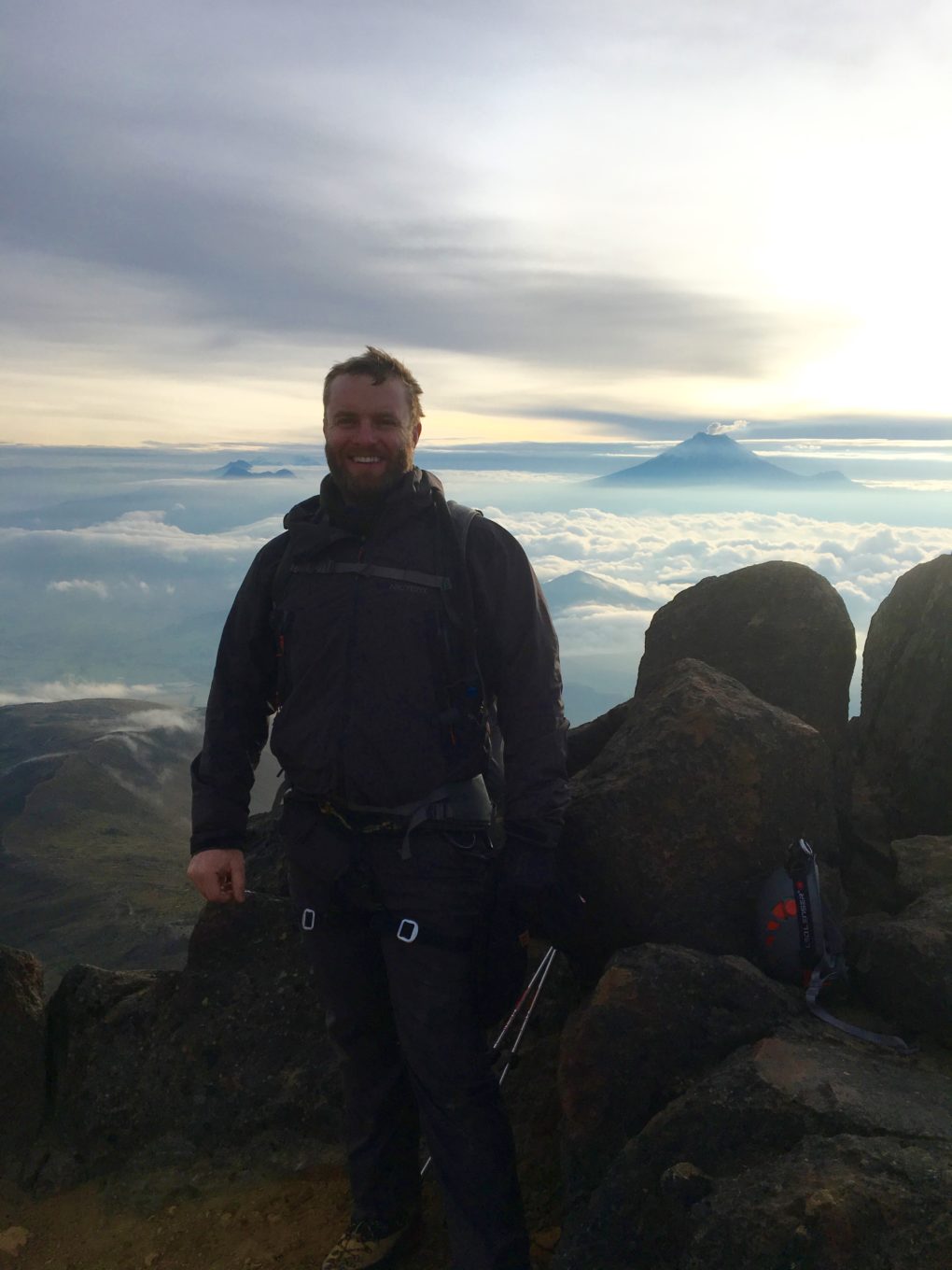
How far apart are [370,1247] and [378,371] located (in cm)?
528

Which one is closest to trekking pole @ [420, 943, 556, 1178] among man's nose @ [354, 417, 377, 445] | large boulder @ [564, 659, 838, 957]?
large boulder @ [564, 659, 838, 957]

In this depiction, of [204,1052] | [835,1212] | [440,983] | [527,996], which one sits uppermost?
[440,983]

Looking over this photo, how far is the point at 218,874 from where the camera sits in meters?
5.73

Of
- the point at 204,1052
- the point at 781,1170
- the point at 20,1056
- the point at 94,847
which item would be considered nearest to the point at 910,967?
the point at 781,1170

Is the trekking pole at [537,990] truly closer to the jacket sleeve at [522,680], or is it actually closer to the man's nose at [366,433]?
the jacket sleeve at [522,680]

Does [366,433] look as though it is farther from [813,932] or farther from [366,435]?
[813,932]

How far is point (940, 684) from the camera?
979cm

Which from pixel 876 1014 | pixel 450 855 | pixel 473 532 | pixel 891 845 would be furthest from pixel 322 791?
pixel 891 845

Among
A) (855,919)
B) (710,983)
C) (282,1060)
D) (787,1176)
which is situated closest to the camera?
(787,1176)

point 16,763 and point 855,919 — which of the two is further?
point 16,763

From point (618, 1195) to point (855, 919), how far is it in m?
3.25

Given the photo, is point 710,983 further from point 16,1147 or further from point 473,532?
point 16,1147

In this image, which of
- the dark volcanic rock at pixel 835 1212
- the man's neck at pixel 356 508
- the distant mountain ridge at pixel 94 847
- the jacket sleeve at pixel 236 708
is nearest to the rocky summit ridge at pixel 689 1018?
the dark volcanic rock at pixel 835 1212

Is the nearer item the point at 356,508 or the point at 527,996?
the point at 356,508
